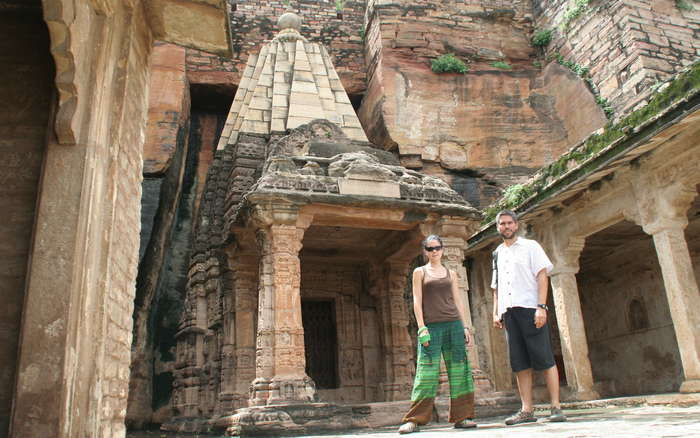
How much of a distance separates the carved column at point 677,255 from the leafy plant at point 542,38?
9.94 metres

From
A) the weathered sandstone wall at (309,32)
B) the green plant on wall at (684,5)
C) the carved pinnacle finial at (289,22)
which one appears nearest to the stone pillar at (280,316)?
the carved pinnacle finial at (289,22)

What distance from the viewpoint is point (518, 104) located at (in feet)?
54.3

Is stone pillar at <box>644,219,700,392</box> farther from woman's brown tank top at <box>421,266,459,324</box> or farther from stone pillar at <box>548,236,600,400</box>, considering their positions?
woman's brown tank top at <box>421,266,459,324</box>

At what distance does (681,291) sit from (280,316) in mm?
5666

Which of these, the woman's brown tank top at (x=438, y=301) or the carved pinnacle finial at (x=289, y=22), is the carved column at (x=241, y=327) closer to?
the woman's brown tank top at (x=438, y=301)

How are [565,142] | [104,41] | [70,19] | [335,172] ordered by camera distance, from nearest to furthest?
1. [70,19]
2. [104,41]
3. [335,172]
4. [565,142]

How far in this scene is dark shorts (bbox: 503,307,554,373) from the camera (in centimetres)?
449

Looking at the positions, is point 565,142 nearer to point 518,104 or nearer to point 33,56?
point 518,104

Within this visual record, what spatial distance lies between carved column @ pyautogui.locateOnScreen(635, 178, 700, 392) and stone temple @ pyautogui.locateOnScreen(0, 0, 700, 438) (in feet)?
0.12

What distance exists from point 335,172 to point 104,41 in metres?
4.39

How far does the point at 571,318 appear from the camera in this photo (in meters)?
10.4

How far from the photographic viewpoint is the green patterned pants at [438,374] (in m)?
4.67

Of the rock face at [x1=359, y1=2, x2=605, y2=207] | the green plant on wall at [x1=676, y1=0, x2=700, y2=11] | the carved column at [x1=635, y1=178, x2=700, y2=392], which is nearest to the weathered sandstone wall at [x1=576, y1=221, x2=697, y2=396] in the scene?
the carved column at [x1=635, y1=178, x2=700, y2=392]

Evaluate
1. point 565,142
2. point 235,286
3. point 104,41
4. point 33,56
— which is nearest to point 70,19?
point 104,41
